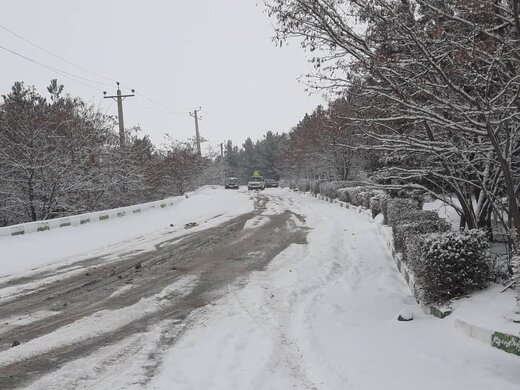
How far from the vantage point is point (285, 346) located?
530 centimetres

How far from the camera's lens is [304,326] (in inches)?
238

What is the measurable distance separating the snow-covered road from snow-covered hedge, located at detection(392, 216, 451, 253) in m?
0.94

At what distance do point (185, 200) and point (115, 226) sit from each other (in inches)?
515

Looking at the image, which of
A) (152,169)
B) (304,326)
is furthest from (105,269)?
(152,169)

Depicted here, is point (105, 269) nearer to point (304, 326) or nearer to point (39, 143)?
point (304, 326)

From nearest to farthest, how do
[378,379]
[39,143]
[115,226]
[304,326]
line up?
[378,379] < [304,326] < [115,226] < [39,143]

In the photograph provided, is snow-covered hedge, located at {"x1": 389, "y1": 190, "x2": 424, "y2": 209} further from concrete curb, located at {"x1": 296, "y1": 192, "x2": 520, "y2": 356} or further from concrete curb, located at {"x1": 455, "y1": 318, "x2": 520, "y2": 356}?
concrete curb, located at {"x1": 455, "y1": 318, "x2": 520, "y2": 356}

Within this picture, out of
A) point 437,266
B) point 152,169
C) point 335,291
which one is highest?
point 152,169

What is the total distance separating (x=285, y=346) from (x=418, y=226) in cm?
406

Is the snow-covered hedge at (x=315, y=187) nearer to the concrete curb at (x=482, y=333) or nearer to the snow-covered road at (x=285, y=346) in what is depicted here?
the snow-covered road at (x=285, y=346)

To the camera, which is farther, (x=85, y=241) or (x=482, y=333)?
(x=85, y=241)

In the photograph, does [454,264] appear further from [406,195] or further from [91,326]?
[406,195]

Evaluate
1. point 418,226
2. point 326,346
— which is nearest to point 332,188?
point 418,226

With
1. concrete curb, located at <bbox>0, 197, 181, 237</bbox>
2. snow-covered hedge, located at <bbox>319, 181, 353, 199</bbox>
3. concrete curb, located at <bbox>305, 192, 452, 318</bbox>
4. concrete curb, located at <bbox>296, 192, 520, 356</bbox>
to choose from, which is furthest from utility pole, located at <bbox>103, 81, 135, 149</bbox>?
concrete curb, located at <bbox>296, 192, 520, 356</bbox>
